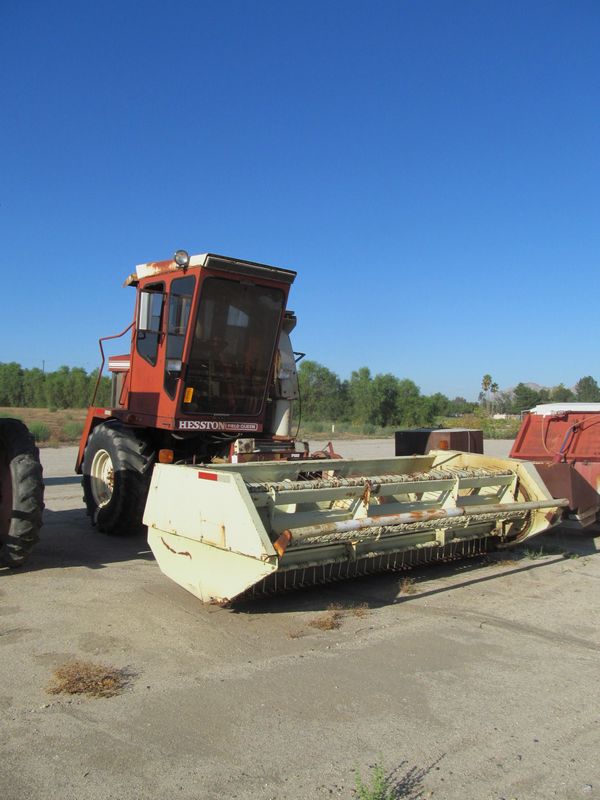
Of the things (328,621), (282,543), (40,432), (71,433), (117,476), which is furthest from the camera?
Result: (71,433)

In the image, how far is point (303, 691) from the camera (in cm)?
372

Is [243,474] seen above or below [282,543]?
above

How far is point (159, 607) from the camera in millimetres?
5164

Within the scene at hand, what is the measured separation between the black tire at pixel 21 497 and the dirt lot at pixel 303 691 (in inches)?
12.1

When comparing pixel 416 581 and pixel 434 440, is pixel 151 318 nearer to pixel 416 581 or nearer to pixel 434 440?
pixel 434 440

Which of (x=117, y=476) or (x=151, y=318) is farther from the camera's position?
(x=151, y=318)

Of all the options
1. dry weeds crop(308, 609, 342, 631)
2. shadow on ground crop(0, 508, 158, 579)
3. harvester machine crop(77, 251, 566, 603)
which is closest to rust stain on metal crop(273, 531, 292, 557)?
harvester machine crop(77, 251, 566, 603)

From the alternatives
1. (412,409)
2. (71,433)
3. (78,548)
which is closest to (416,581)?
(78,548)

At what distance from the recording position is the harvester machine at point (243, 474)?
4.84 m

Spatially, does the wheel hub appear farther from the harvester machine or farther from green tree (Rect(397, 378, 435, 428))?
green tree (Rect(397, 378, 435, 428))

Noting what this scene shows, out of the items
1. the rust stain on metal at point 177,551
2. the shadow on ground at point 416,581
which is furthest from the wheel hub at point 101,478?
the shadow on ground at point 416,581

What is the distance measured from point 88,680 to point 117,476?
403 cm

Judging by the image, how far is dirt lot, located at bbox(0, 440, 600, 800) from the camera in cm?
287

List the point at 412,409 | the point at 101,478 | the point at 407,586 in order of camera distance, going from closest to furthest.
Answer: the point at 407,586 → the point at 101,478 → the point at 412,409
